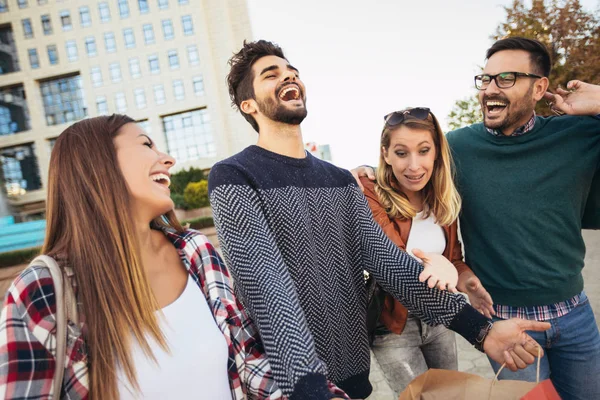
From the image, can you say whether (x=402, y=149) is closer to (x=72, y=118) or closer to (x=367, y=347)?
(x=367, y=347)

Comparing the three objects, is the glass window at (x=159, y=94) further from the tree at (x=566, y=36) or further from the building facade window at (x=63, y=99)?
the tree at (x=566, y=36)

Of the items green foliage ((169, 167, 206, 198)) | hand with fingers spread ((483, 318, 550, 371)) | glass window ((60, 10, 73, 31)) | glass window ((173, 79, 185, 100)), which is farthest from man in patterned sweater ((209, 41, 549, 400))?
glass window ((60, 10, 73, 31))

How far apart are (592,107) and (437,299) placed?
1353mm

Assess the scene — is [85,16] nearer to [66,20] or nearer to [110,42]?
[66,20]

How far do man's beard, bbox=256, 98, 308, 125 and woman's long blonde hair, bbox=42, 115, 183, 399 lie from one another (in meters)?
0.78

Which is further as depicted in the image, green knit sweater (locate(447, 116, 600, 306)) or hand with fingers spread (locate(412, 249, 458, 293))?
green knit sweater (locate(447, 116, 600, 306))

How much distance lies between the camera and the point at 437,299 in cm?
178

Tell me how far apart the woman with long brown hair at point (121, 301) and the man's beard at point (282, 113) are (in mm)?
574

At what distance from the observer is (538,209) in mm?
A: 2189

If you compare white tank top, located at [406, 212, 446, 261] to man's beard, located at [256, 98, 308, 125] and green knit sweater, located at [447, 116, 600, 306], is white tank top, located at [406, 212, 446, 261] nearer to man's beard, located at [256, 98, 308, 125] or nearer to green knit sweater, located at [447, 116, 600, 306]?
green knit sweater, located at [447, 116, 600, 306]

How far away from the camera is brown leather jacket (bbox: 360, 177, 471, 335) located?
7.27 ft

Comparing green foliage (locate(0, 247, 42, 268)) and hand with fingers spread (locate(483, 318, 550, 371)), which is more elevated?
hand with fingers spread (locate(483, 318, 550, 371))

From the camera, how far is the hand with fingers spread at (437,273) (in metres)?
1.70

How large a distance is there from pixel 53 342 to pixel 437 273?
5.03ft
